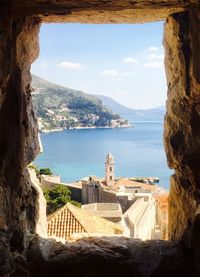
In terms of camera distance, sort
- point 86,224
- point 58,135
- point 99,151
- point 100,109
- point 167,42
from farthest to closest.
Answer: point 100,109 < point 58,135 < point 99,151 < point 86,224 < point 167,42

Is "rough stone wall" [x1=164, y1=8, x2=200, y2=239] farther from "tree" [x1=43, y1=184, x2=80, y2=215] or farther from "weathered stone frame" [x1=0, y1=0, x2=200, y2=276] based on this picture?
"tree" [x1=43, y1=184, x2=80, y2=215]

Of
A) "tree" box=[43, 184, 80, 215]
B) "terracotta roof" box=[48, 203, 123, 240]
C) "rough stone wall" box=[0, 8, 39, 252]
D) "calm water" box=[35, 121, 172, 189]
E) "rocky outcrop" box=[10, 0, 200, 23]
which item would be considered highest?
"rocky outcrop" box=[10, 0, 200, 23]

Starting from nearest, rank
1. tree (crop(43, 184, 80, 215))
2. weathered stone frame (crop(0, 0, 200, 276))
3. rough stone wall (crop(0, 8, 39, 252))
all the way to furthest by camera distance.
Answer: rough stone wall (crop(0, 8, 39, 252)) → weathered stone frame (crop(0, 0, 200, 276)) → tree (crop(43, 184, 80, 215))

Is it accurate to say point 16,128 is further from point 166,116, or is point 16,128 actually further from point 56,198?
point 56,198

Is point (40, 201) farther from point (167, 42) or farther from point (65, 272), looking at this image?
point (167, 42)

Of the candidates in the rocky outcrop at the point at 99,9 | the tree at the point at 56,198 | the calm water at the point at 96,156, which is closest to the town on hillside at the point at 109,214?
the tree at the point at 56,198

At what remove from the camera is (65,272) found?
235 inches

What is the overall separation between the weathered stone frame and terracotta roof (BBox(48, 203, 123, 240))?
6740 millimetres

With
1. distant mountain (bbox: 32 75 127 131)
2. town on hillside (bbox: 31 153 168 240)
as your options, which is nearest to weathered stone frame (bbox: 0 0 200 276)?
town on hillside (bbox: 31 153 168 240)

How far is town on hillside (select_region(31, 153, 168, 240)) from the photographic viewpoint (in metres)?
13.8

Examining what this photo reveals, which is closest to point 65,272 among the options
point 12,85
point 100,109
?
point 12,85

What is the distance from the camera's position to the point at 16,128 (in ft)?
18.8

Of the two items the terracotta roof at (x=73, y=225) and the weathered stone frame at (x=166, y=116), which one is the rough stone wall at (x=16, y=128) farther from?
the terracotta roof at (x=73, y=225)

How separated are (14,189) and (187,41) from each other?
9.60ft
